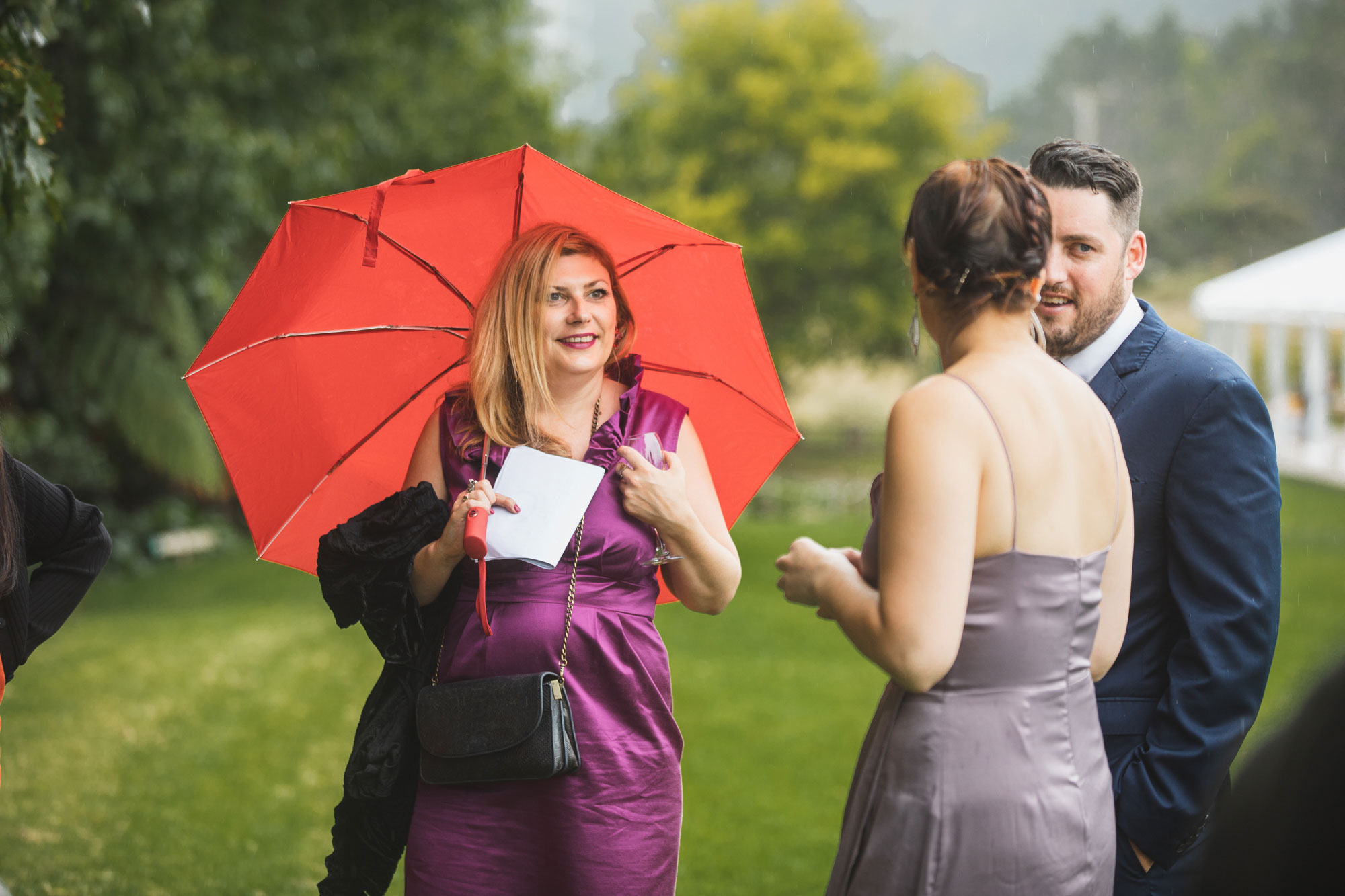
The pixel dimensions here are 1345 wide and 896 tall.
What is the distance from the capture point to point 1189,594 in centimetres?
256

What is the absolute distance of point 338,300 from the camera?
341 centimetres

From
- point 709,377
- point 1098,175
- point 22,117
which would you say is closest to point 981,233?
point 1098,175

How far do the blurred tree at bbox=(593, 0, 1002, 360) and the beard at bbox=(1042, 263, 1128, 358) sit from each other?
33.3 m

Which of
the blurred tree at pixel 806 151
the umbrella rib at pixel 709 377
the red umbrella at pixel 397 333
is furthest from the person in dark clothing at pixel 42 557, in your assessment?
the blurred tree at pixel 806 151

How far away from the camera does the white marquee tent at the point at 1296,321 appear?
21.4 metres

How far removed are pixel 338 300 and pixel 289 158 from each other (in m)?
11.8

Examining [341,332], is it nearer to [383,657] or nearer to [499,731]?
[383,657]

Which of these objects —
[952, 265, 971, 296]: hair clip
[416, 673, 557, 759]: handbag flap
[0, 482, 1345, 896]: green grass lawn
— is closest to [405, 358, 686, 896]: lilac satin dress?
[416, 673, 557, 759]: handbag flap

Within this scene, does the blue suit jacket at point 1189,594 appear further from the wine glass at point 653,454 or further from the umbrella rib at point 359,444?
the umbrella rib at point 359,444

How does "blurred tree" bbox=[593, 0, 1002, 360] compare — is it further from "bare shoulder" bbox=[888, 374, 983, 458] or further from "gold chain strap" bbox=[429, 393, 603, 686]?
"bare shoulder" bbox=[888, 374, 983, 458]

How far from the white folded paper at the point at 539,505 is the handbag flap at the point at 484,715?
0.97 feet

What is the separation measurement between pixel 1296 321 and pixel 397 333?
22.0 m

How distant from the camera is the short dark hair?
2.70 m

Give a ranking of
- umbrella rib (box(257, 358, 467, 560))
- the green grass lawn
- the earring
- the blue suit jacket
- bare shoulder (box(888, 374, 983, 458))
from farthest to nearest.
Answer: the green grass lawn, umbrella rib (box(257, 358, 467, 560)), the blue suit jacket, the earring, bare shoulder (box(888, 374, 983, 458))
